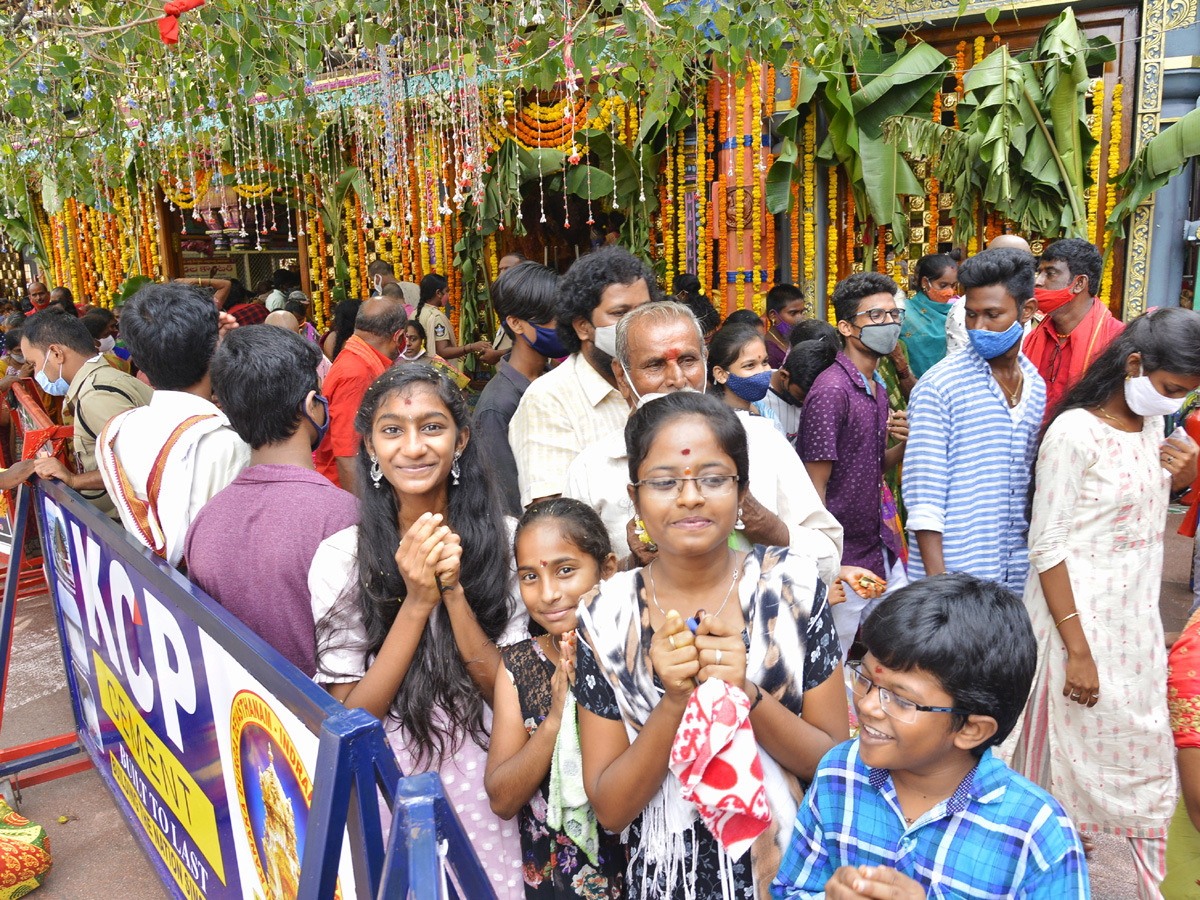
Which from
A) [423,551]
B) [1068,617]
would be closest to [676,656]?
[423,551]

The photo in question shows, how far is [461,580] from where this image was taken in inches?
77.9

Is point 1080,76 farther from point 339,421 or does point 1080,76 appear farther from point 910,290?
point 339,421

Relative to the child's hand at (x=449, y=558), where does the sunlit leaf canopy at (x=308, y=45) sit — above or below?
above

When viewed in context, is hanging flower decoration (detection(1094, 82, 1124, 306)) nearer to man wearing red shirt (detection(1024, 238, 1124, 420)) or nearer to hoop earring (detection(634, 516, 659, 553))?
man wearing red shirt (detection(1024, 238, 1124, 420))

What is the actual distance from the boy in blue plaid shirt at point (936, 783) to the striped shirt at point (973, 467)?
142cm

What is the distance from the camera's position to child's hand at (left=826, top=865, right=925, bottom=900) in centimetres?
128

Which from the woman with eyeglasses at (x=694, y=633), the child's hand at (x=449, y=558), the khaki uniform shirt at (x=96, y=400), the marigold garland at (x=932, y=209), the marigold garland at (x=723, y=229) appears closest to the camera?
the woman with eyeglasses at (x=694, y=633)

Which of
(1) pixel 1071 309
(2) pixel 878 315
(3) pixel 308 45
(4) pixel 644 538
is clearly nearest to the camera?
(4) pixel 644 538

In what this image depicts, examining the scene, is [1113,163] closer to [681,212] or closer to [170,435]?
[681,212]

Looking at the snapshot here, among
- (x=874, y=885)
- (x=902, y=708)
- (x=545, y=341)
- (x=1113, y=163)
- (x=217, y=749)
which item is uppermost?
(x=1113, y=163)

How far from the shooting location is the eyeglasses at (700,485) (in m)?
1.51

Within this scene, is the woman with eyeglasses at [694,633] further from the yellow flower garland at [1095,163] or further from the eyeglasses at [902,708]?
the yellow flower garland at [1095,163]

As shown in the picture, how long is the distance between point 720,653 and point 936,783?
0.47 meters

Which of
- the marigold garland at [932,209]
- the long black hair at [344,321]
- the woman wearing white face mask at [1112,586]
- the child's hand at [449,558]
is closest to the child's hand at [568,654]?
the child's hand at [449,558]
